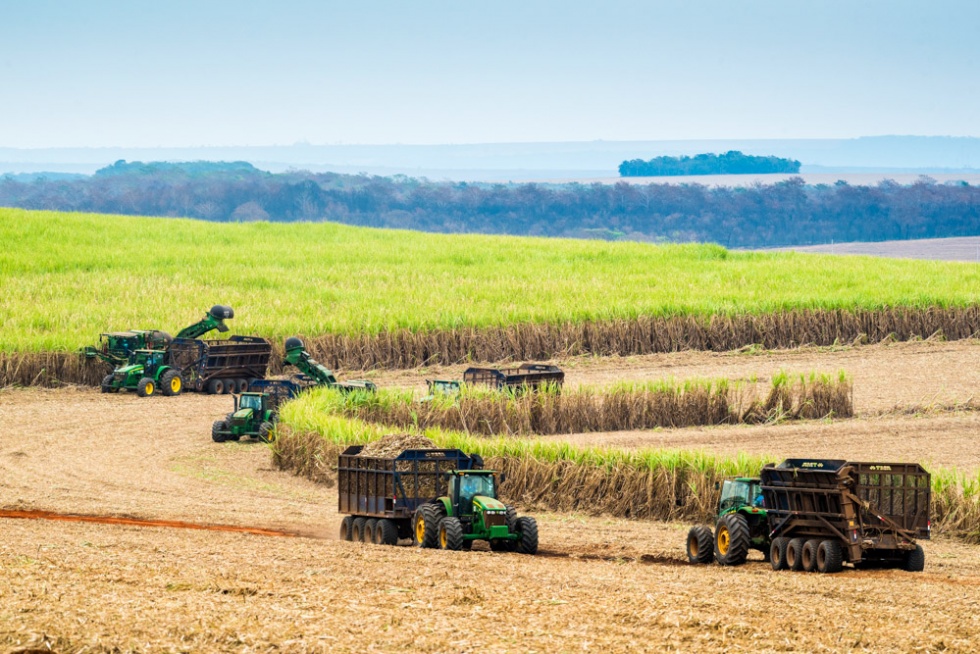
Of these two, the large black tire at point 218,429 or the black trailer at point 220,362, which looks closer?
the large black tire at point 218,429

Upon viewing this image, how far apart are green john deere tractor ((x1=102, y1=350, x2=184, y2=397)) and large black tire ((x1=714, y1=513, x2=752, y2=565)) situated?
19747mm

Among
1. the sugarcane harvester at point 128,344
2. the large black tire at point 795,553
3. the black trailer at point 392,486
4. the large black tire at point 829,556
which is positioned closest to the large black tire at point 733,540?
the large black tire at point 795,553

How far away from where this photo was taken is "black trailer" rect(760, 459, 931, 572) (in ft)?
49.1

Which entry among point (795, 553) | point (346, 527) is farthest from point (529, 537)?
point (795, 553)

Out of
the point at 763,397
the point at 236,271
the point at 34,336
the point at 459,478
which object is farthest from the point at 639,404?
the point at 236,271

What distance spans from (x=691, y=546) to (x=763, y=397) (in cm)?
1376

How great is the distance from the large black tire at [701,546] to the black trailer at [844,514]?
2.39 feet

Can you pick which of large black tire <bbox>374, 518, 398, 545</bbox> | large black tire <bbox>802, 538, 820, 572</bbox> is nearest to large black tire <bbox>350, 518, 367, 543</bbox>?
large black tire <bbox>374, 518, 398, 545</bbox>

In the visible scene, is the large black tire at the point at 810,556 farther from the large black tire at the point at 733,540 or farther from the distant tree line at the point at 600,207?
the distant tree line at the point at 600,207

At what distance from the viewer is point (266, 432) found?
2688 cm

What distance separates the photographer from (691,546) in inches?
643

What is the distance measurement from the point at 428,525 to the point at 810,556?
442 cm

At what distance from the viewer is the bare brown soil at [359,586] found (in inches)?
425

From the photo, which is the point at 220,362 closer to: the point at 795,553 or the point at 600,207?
the point at 795,553
